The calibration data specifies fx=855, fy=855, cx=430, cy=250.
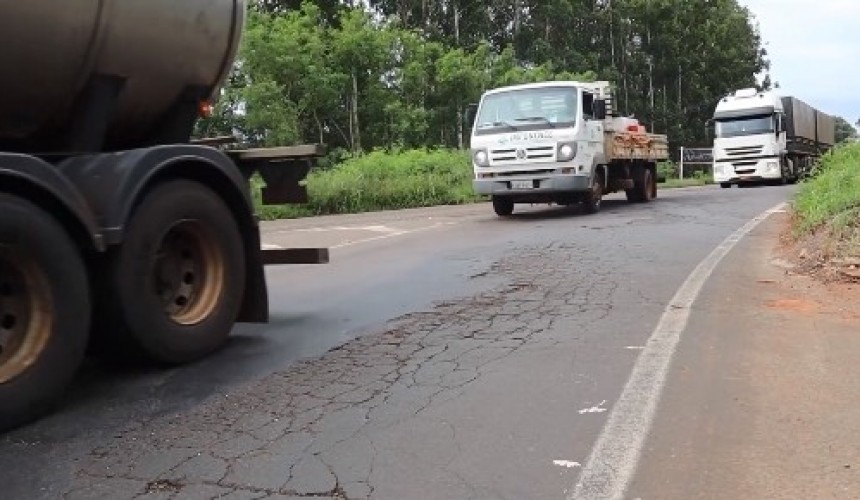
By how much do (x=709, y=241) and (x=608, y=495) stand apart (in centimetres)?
887

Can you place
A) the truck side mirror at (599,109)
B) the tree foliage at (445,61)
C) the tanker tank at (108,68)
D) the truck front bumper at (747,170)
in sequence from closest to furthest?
the tanker tank at (108,68)
the truck side mirror at (599,109)
the tree foliage at (445,61)
the truck front bumper at (747,170)

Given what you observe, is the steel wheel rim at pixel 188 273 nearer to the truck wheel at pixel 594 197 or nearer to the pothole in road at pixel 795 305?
the pothole in road at pixel 795 305

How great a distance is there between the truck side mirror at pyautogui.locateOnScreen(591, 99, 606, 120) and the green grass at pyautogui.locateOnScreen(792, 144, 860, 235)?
3891mm

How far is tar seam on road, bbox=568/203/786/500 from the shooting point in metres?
3.49

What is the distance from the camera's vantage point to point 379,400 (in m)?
4.63

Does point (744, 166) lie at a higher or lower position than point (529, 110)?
lower

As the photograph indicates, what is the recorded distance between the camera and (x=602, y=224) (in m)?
14.0

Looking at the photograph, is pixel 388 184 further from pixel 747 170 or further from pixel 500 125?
pixel 747 170

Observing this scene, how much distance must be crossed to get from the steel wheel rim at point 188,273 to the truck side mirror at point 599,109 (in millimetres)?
11357

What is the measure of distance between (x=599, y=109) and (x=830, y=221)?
6700 millimetres

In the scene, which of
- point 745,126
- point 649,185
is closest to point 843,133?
point 745,126

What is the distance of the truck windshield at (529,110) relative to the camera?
1527 centimetres

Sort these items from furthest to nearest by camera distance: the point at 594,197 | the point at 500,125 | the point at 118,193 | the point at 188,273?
the point at 594,197
the point at 500,125
the point at 188,273
the point at 118,193

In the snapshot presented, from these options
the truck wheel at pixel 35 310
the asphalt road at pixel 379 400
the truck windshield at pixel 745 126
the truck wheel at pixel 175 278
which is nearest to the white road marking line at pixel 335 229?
the asphalt road at pixel 379 400
